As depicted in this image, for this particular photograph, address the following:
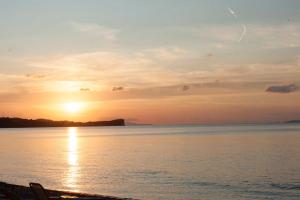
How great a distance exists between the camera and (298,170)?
184 feet

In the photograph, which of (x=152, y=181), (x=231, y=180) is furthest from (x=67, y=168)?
(x=231, y=180)

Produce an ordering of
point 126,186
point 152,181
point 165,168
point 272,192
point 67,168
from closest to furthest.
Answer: point 272,192
point 126,186
point 152,181
point 165,168
point 67,168

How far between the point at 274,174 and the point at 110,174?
18960 mm

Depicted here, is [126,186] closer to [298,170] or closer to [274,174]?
[274,174]

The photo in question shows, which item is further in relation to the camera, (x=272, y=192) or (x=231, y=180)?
(x=231, y=180)

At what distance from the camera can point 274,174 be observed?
5222 centimetres

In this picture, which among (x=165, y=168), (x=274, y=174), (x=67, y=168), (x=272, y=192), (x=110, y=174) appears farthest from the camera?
(x=67, y=168)

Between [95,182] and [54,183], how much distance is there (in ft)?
13.8

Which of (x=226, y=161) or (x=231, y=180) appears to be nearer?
(x=231, y=180)

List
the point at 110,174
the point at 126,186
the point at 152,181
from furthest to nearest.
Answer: the point at 110,174, the point at 152,181, the point at 126,186

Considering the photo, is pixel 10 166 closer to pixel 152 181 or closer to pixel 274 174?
pixel 152 181

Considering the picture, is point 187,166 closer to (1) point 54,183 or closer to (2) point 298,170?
(2) point 298,170

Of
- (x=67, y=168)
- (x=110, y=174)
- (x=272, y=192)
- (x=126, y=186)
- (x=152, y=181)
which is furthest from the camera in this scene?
(x=67, y=168)

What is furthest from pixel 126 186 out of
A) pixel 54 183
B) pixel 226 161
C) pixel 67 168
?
pixel 226 161
